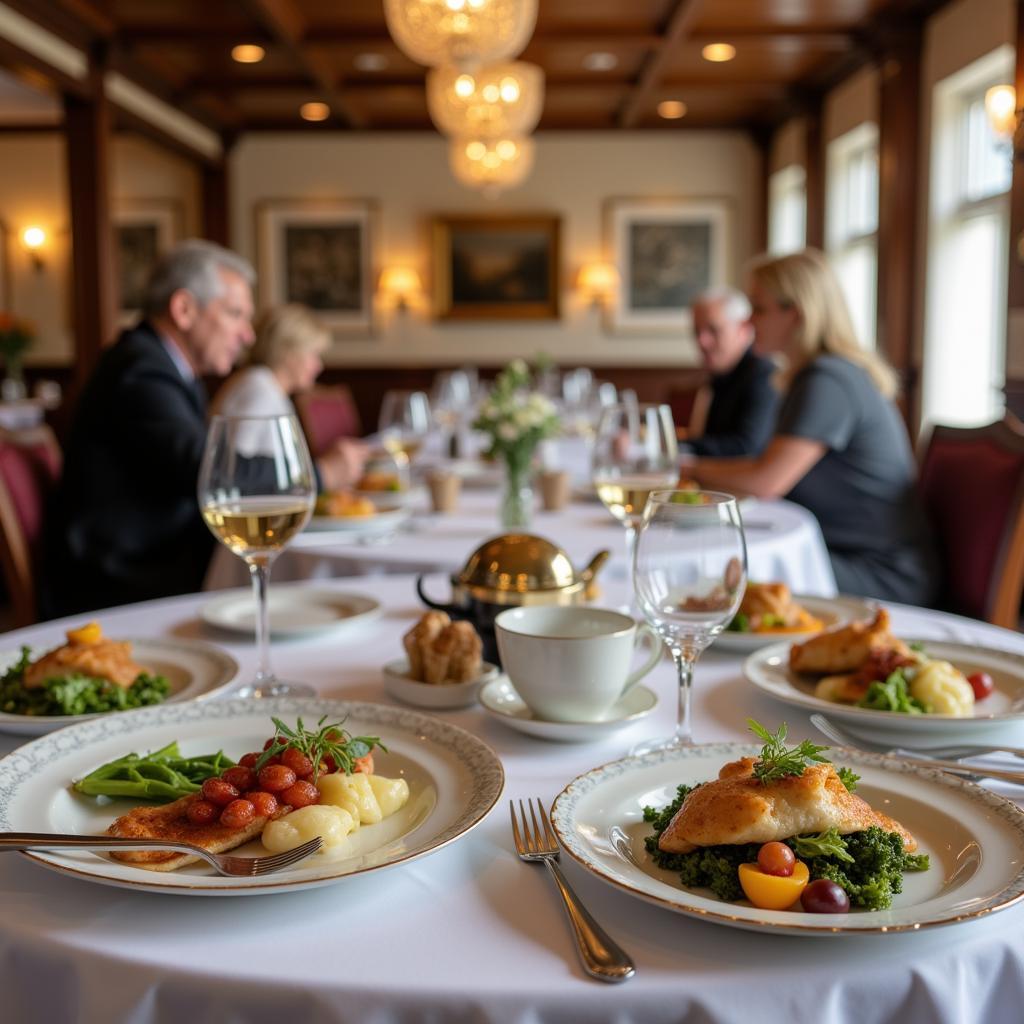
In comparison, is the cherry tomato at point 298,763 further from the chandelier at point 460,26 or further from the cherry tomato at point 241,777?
the chandelier at point 460,26

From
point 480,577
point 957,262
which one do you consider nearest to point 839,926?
point 480,577

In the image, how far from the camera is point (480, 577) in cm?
133

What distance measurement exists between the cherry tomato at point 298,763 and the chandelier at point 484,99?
5342 mm

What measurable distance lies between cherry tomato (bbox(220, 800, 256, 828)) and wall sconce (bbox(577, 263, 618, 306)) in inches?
393

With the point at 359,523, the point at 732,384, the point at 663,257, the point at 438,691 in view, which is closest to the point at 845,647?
the point at 438,691

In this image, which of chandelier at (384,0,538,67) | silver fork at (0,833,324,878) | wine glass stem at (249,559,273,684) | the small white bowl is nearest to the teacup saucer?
the small white bowl

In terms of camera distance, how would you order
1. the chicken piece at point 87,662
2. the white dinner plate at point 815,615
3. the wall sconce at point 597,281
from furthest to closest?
1. the wall sconce at point 597,281
2. the white dinner plate at point 815,615
3. the chicken piece at point 87,662

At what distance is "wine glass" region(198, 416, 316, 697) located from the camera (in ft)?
3.88

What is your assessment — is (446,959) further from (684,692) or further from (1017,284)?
(1017,284)

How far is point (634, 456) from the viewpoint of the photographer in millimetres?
1783

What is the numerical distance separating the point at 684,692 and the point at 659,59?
7652mm

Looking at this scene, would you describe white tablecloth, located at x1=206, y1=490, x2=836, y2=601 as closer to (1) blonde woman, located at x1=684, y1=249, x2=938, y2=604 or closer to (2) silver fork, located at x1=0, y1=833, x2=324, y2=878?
(1) blonde woman, located at x1=684, y1=249, x2=938, y2=604

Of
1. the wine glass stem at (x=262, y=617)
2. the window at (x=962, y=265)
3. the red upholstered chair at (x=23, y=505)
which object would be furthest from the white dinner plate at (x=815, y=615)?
the window at (x=962, y=265)

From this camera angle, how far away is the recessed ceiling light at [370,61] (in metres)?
7.92
